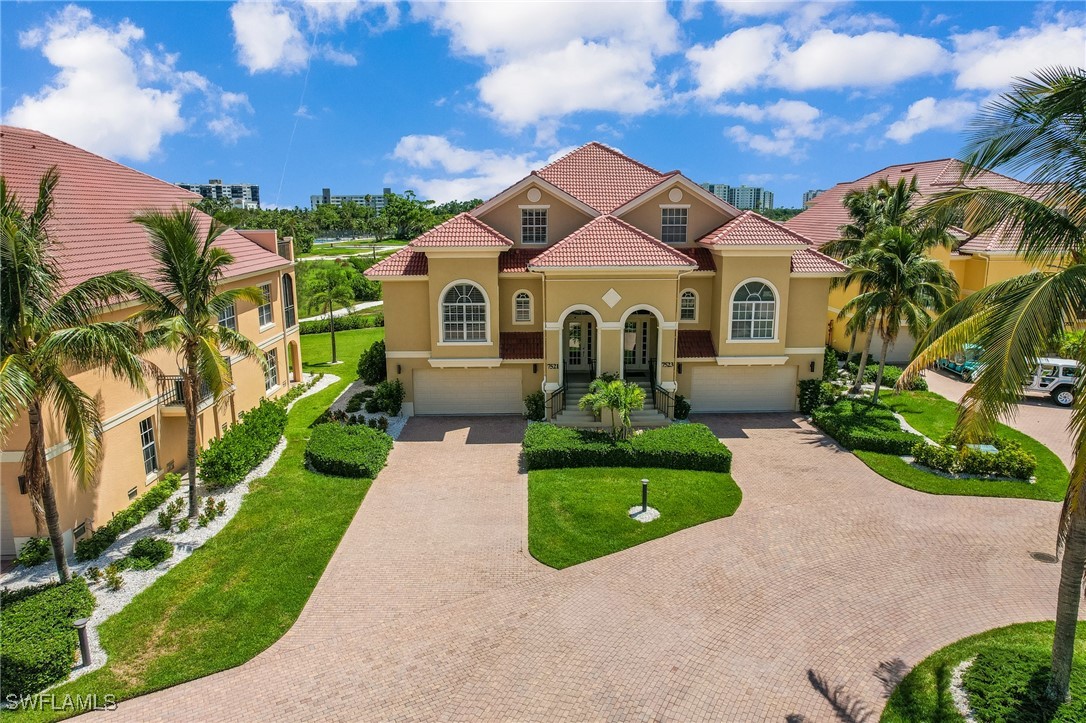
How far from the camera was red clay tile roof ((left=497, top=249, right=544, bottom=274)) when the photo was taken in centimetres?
2412

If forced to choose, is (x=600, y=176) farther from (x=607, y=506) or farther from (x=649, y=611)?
(x=649, y=611)

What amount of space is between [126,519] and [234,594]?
4.59 metres

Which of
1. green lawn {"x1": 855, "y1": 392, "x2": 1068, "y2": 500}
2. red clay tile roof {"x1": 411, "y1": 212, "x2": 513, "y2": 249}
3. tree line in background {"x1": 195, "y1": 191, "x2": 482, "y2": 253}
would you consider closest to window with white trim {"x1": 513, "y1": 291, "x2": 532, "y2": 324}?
red clay tile roof {"x1": 411, "y1": 212, "x2": 513, "y2": 249}

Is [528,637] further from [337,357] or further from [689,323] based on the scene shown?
[337,357]

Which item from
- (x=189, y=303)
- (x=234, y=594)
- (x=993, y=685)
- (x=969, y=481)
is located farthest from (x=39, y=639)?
(x=969, y=481)

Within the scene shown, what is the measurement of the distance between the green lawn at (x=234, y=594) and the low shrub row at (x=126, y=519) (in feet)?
6.78

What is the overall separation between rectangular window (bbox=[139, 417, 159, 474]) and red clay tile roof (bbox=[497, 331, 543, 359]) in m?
11.5

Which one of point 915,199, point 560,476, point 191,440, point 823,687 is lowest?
point 823,687

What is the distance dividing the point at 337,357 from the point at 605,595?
28.5 m

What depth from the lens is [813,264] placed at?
24.5m

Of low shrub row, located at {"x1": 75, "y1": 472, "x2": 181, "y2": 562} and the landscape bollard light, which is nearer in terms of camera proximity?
the landscape bollard light

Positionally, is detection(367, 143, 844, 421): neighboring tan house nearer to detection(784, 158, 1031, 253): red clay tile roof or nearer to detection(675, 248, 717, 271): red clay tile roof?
detection(675, 248, 717, 271): red clay tile roof

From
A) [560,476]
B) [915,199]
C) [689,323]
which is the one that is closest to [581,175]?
[689,323]

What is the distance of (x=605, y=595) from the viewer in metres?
13.1
